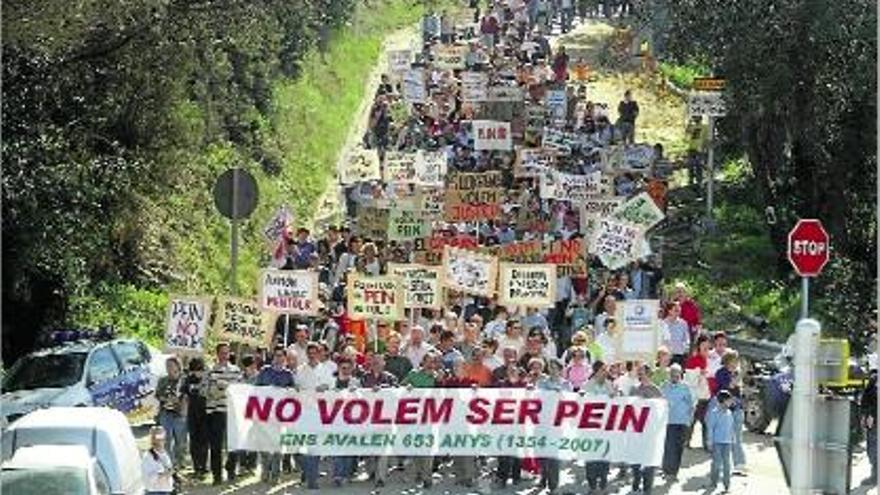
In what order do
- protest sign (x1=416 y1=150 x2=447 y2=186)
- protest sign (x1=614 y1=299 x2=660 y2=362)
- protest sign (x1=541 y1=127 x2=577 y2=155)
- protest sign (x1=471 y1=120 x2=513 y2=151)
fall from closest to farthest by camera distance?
protest sign (x1=614 y1=299 x2=660 y2=362), protest sign (x1=416 y1=150 x2=447 y2=186), protest sign (x1=541 y1=127 x2=577 y2=155), protest sign (x1=471 y1=120 x2=513 y2=151)

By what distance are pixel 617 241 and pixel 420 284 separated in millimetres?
3477

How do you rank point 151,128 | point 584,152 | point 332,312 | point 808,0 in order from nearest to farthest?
point 332,312
point 151,128
point 808,0
point 584,152

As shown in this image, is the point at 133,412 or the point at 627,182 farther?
the point at 627,182

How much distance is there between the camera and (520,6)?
61.4 metres

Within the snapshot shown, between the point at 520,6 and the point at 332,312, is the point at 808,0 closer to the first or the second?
the point at 332,312

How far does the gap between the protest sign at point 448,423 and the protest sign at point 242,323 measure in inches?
107

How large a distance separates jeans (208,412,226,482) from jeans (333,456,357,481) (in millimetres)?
1318

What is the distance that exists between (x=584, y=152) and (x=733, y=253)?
440cm

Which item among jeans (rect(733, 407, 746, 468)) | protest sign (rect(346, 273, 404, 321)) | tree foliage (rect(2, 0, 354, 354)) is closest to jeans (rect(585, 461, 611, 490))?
jeans (rect(733, 407, 746, 468))

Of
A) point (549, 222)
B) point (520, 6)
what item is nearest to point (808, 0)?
point (549, 222)

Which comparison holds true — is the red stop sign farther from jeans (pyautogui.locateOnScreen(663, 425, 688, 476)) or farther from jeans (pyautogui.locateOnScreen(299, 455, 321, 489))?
jeans (pyautogui.locateOnScreen(299, 455, 321, 489))

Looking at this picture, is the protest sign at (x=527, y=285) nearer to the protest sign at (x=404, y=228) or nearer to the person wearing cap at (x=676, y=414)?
the person wearing cap at (x=676, y=414)

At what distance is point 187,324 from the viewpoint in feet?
81.9

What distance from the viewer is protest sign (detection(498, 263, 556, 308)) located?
27.0 meters
